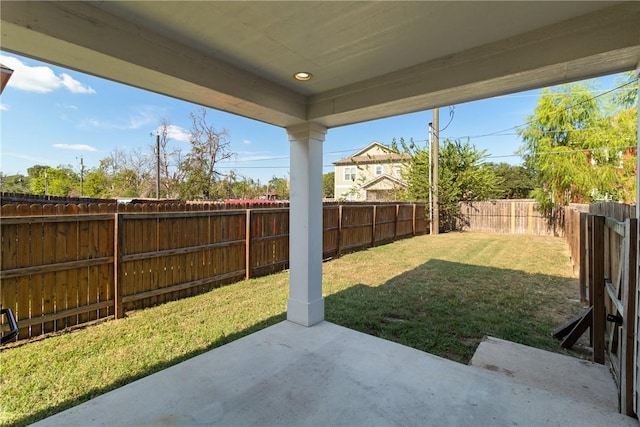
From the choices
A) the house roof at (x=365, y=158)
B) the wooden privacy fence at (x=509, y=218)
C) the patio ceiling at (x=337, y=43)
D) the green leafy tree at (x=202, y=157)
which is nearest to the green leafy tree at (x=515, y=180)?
the house roof at (x=365, y=158)

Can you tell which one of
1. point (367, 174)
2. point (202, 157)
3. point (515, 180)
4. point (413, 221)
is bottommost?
point (413, 221)

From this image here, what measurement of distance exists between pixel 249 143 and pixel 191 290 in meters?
27.2

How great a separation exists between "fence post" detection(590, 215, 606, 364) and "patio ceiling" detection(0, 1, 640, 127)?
5.53 feet

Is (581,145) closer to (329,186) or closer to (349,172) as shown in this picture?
(349,172)

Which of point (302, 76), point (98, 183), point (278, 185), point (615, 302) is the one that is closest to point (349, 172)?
point (278, 185)

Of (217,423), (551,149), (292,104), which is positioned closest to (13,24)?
(292,104)

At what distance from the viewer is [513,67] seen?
205cm

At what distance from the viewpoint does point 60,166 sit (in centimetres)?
2705

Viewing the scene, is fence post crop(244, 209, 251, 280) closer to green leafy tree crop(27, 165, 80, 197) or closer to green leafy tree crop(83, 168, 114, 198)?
green leafy tree crop(83, 168, 114, 198)

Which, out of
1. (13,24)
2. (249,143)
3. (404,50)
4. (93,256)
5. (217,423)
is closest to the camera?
(13,24)

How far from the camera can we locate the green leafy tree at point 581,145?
9633mm

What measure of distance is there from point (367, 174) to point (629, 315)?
2652 cm

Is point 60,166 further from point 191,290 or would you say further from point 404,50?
point 404,50

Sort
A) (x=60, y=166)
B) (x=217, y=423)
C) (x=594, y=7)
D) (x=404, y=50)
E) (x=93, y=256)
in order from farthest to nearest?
(x=60, y=166)
(x=93, y=256)
(x=404, y=50)
(x=217, y=423)
(x=594, y=7)
